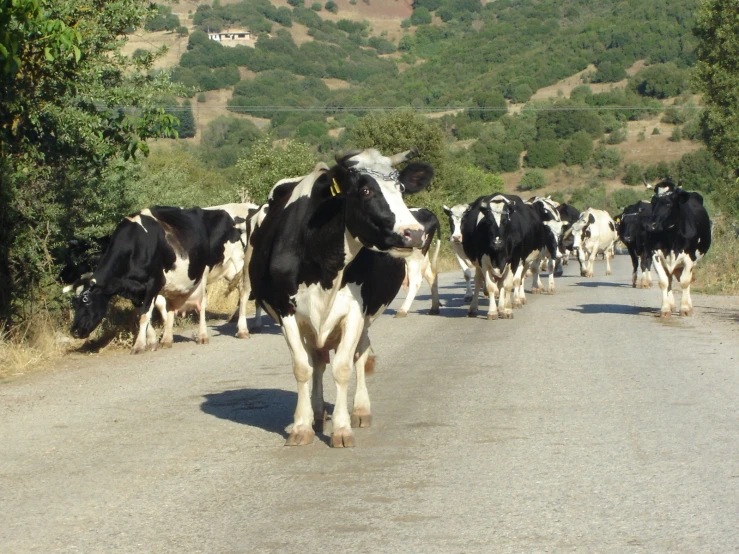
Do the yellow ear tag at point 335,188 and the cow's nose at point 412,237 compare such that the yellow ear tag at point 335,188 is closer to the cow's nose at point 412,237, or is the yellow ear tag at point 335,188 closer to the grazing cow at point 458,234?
the cow's nose at point 412,237

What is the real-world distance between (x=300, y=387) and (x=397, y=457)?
988 millimetres

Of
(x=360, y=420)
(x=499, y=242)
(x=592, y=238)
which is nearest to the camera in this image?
(x=360, y=420)

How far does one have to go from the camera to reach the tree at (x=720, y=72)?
42.3 meters

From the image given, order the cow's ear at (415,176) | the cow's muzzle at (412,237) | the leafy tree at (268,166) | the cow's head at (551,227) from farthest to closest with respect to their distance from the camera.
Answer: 1. the leafy tree at (268,166)
2. the cow's head at (551,227)
3. the cow's ear at (415,176)
4. the cow's muzzle at (412,237)

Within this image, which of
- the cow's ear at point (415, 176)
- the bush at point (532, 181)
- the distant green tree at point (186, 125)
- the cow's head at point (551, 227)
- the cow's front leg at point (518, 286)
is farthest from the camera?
the distant green tree at point (186, 125)

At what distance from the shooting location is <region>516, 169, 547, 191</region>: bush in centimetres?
9469

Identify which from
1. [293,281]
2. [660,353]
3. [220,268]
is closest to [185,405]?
[293,281]

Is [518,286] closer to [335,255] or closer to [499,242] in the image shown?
[499,242]

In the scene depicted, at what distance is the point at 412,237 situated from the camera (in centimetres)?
773

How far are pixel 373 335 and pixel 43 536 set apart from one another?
10891 millimetres

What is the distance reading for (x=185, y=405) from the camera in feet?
34.9

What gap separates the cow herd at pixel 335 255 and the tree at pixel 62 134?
1154mm

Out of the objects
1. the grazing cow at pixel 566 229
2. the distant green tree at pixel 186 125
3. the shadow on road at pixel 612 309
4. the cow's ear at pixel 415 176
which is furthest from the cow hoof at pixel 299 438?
the distant green tree at pixel 186 125

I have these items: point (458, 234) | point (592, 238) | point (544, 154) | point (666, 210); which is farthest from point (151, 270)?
point (544, 154)
